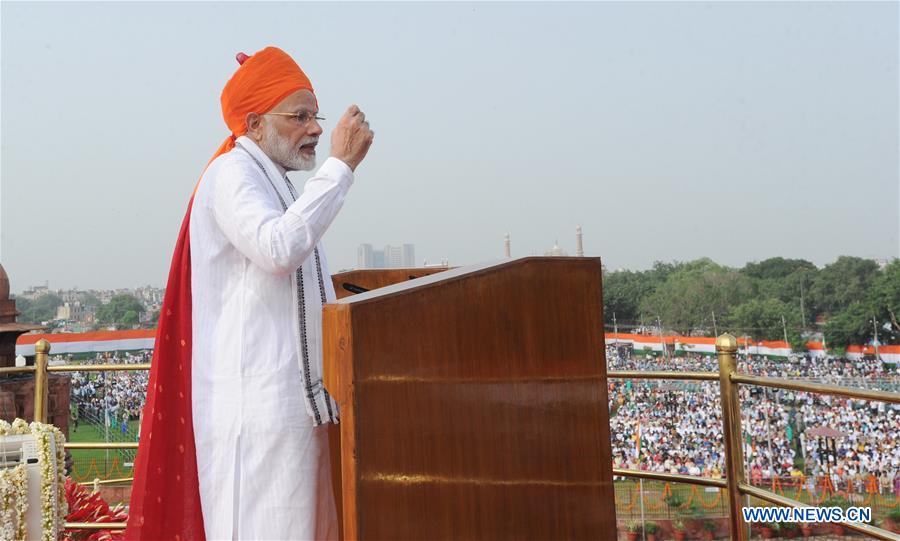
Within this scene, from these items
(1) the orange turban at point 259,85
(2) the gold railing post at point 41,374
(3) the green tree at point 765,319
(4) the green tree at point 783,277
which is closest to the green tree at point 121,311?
(3) the green tree at point 765,319

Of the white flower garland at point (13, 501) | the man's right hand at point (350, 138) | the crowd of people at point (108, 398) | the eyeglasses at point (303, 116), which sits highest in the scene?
the eyeglasses at point (303, 116)

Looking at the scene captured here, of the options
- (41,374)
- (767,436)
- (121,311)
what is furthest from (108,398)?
(121,311)

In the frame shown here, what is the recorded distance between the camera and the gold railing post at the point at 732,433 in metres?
2.04

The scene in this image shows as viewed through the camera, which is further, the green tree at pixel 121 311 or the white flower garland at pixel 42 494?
the green tree at pixel 121 311

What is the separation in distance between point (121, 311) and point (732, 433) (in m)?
41.3

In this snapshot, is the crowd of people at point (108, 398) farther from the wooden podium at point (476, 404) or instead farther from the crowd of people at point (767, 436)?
the wooden podium at point (476, 404)

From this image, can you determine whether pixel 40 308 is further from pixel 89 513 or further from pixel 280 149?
pixel 280 149

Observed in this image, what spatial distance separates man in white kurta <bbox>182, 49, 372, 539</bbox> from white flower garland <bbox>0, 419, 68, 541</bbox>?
2.99 ft

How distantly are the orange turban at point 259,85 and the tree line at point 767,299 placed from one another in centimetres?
4092

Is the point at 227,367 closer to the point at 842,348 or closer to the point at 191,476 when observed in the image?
the point at 191,476

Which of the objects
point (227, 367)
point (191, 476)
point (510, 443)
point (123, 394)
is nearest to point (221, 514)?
point (191, 476)

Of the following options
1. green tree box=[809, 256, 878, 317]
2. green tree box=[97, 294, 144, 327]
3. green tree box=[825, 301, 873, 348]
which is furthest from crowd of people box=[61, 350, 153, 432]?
green tree box=[809, 256, 878, 317]

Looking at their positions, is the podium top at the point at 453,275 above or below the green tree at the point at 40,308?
below

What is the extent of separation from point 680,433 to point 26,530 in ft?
87.2
